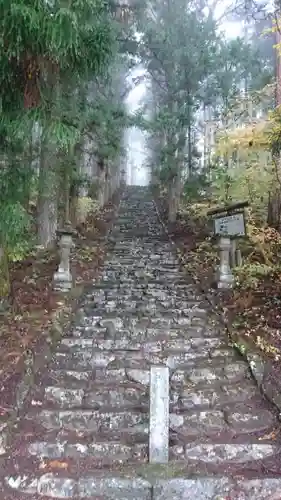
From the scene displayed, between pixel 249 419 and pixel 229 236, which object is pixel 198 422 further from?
pixel 229 236

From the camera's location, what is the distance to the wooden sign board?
27.5ft

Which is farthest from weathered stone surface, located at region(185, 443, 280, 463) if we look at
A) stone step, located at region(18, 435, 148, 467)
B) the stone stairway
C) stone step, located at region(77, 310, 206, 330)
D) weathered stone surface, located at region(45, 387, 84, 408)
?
stone step, located at region(77, 310, 206, 330)

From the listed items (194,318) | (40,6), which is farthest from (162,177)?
(40,6)

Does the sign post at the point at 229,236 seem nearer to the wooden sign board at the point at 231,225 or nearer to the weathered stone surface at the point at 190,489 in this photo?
the wooden sign board at the point at 231,225

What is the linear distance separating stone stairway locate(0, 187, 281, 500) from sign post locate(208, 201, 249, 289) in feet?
3.48

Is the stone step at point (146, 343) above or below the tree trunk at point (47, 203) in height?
below

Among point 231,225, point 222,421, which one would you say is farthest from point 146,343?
point 231,225

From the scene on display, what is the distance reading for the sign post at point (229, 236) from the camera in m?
8.16

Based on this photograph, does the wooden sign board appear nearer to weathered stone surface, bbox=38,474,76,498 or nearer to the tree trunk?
the tree trunk

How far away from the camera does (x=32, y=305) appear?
271 inches

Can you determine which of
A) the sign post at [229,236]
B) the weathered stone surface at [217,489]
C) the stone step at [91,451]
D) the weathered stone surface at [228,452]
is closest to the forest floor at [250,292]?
the sign post at [229,236]

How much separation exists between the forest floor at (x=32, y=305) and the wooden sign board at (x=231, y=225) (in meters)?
2.87

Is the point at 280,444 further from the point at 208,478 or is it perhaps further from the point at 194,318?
the point at 194,318

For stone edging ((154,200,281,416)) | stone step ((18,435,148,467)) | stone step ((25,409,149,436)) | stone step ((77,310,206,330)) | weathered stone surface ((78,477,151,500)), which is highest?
stone step ((77,310,206,330))
